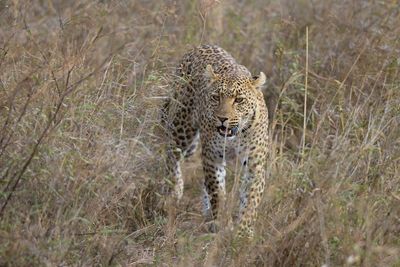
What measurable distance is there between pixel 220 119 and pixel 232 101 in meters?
0.17

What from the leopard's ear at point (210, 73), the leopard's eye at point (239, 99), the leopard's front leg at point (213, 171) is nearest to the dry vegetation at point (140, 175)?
the leopard's front leg at point (213, 171)

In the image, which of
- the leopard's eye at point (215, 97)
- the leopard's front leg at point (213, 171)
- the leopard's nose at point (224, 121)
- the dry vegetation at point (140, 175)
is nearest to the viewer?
the dry vegetation at point (140, 175)

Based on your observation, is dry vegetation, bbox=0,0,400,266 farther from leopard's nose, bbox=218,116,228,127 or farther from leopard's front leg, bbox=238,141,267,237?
leopard's nose, bbox=218,116,228,127

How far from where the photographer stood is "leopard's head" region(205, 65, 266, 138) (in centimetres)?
762

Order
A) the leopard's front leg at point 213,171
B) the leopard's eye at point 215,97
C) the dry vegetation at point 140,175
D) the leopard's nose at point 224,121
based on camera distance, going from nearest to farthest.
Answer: the dry vegetation at point 140,175, the leopard's nose at point 224,121, the leopard's eye at point 215,97, the leopard's front leg at point 213,171

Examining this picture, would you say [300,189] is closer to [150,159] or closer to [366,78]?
[150,159]

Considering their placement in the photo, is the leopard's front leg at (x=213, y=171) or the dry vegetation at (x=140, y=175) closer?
the dry vegetation at (x=140, y=175)

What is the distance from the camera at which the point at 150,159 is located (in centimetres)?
697

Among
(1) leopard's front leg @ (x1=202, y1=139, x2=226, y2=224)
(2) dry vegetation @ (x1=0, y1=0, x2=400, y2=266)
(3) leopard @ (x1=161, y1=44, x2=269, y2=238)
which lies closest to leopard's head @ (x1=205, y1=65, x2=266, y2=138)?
(3) leopard @ (x1=161, y1=44, x2=269, y2=238)

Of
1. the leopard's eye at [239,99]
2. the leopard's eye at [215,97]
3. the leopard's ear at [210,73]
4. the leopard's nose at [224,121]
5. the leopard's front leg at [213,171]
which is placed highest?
the leopard's ear at [210,73]

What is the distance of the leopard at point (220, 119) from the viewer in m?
7.66

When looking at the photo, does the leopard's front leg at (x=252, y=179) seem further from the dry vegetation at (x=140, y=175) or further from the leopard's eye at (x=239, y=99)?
the leopard's eye at (x=239, y=99)

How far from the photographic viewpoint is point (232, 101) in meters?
7.62

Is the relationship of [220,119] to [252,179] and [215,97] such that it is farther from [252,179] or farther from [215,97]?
[252,179]
